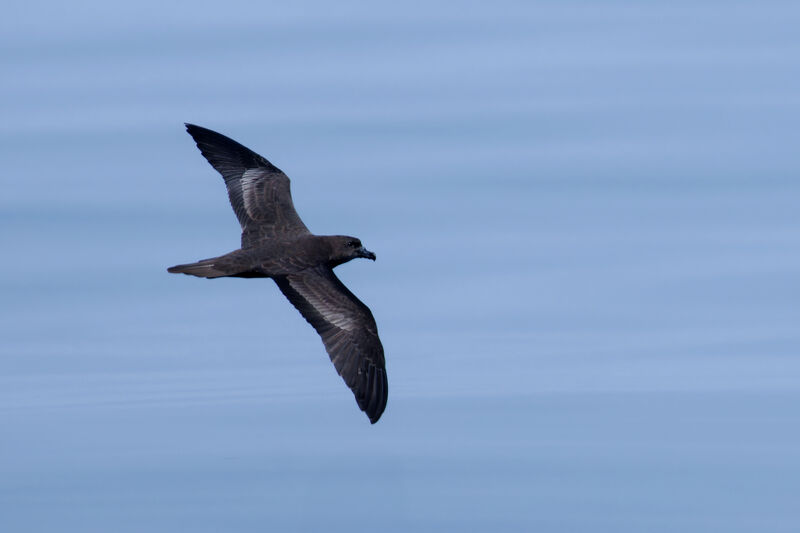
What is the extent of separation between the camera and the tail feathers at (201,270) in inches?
619

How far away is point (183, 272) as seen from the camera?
15.7 m

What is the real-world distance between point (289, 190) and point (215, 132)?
53.2 inches

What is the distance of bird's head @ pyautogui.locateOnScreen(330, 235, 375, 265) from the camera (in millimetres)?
17156

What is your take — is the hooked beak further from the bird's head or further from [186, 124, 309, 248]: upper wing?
[186, 124, 309, 248]: upper wing

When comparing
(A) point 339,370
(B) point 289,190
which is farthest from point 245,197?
(A) point 339,370

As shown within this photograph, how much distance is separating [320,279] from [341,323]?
21.9 inches

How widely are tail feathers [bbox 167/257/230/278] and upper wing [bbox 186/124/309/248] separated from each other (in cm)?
149

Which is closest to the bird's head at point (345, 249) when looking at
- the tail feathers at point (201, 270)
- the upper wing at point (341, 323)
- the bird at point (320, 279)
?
the bird at point (320, 279)

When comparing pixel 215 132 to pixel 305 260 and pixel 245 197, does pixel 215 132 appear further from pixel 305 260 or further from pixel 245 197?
pixel 305 260

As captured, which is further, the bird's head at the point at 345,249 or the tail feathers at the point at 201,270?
the bird's head at the point at 345,249

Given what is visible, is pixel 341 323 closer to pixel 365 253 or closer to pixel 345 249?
pixel 345 249

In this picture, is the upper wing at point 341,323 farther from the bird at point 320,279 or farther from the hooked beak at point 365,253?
the hooked beak at point 365,253

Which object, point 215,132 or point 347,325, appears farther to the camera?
point 215,132

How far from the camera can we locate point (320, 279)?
16641mm
